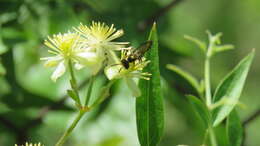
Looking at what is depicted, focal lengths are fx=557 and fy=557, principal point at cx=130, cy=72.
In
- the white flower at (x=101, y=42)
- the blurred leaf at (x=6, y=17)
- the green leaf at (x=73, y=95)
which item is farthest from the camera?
the blurred leaf at (x=6, y=17)

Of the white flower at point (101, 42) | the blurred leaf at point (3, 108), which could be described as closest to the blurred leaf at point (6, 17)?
the blurred leaf at point (3, 108)

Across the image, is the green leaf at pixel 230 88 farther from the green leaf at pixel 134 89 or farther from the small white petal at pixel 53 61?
the small white petal at pixel 53 61

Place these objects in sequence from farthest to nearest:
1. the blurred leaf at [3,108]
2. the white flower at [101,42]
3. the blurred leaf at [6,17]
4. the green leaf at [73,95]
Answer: the blurred leaf at [3,108] → the blurred leaf at [6,17] → the white flower at [101,42] → the green leaf at [73,95]

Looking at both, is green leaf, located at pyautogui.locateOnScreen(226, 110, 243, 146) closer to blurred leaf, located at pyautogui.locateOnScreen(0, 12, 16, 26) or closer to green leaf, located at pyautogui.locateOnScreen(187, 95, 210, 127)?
green leaf, located at pyautogui.locateOnScreen(187, 95, 210, 127)

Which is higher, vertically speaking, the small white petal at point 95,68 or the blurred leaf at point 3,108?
the small white petal at point 95,68

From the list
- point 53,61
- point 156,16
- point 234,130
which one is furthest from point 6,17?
point 234,130

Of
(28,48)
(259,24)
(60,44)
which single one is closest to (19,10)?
(28,48)

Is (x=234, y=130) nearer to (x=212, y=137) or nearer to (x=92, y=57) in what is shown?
(x=212, y=137)
